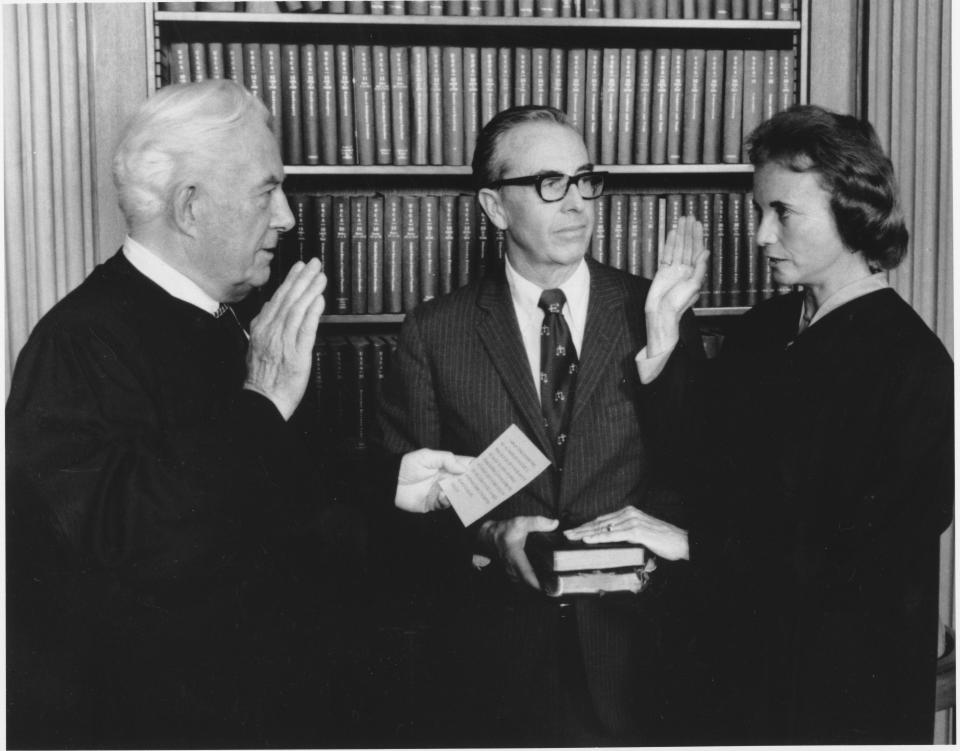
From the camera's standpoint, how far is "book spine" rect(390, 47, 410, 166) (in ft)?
8.24

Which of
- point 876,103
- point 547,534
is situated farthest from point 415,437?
point 876,103

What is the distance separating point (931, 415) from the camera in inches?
71.0

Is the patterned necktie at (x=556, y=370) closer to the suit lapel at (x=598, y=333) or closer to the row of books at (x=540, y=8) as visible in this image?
the suit lapel at (x=598, y=333)

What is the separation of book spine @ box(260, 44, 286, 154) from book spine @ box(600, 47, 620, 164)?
2.86 ft

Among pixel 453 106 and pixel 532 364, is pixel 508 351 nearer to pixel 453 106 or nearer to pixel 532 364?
pixel 532 364

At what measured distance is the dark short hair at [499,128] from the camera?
2084 mm

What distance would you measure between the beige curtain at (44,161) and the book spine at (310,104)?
534 mm

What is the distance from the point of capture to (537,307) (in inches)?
84.8

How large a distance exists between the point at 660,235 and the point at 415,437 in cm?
102

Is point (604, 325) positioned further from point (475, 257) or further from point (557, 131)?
point (475, 257)

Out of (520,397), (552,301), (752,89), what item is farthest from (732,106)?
(520,397)

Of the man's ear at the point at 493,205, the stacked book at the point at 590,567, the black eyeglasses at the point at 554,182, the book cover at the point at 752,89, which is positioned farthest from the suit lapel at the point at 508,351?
the book cover at the point at 752,89

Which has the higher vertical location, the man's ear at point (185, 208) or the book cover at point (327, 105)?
the book cover at point (327, 105)

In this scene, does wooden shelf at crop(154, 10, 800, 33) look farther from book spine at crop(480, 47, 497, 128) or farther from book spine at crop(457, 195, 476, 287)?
book spine at crop(457, 195, 476, 287)
